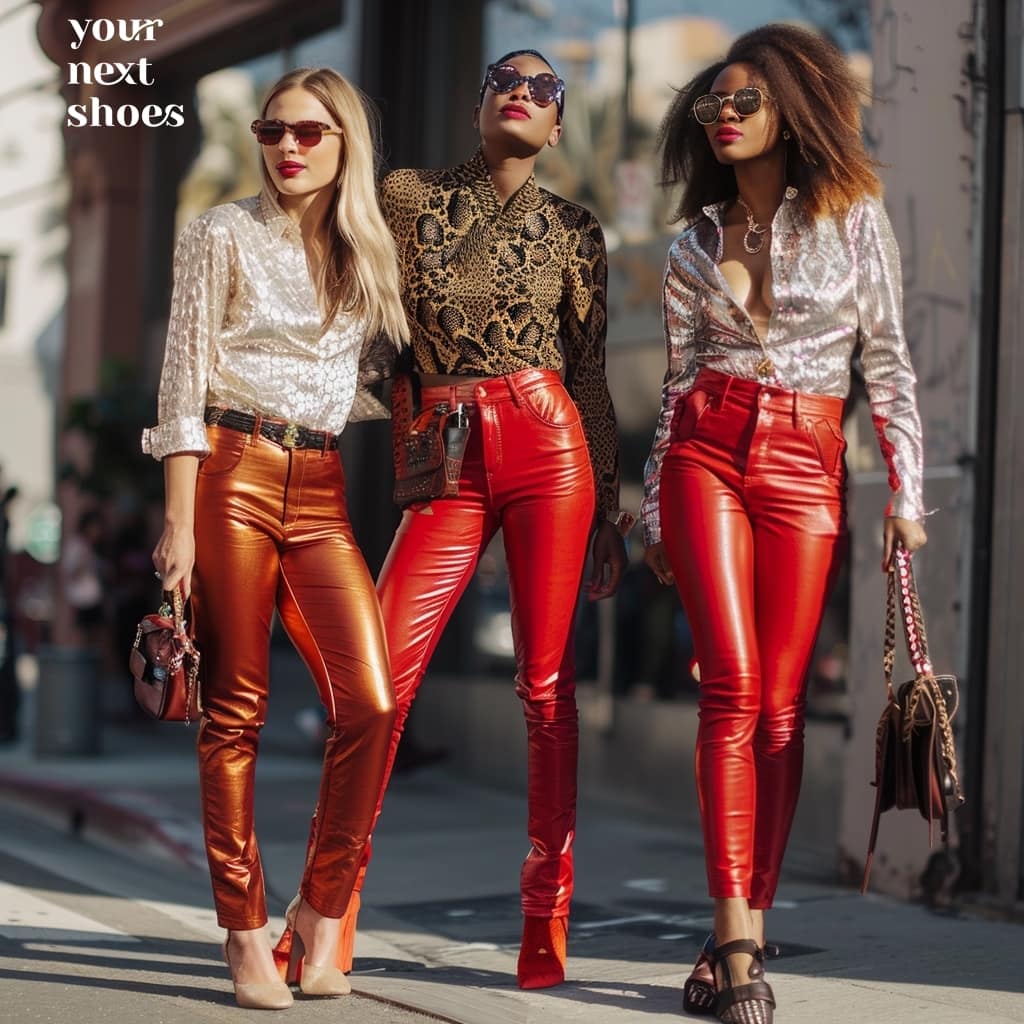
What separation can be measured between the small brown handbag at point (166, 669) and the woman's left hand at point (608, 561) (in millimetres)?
1144

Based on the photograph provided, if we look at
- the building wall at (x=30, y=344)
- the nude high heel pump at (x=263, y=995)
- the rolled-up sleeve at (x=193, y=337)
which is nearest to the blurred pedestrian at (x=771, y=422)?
the nude high heel pump at (x=263, y=995)

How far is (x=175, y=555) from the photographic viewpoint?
4.11 metres

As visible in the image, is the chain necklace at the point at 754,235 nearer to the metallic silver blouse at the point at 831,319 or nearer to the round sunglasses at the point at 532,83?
the metallic silver blouse at the point at 831,319

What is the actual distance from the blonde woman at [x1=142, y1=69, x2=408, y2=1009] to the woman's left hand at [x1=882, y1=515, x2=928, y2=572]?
1.26 meters

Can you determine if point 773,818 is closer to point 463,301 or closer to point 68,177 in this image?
point 463,301

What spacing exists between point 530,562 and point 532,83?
1.23m

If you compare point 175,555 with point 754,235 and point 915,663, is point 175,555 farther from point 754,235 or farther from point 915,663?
point 915,663

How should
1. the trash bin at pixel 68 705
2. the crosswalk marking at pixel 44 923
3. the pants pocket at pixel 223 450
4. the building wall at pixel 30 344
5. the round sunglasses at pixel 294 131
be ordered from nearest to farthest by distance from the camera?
the pants pocket at pixel 223 450 < the round sunglasses at pixel 294 131 < the crosswalk marking at pixel 44 923 < the trash bin at pixel 68 705 < the building wall at pixel 30 344

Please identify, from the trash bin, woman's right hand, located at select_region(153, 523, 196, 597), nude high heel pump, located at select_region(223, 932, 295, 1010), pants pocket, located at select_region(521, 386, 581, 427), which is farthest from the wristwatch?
the trash bin

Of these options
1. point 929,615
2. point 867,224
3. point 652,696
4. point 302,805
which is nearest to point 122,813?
point 302,805

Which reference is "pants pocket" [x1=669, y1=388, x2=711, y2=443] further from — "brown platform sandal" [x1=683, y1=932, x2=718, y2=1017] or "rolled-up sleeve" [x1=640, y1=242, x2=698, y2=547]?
"brown platform sandal" [x1=683, y1=932, x2=718, y2=1017]

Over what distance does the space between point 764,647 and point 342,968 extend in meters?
1.34

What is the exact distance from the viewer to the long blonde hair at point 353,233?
4340mm

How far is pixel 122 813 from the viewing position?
28.0ft
